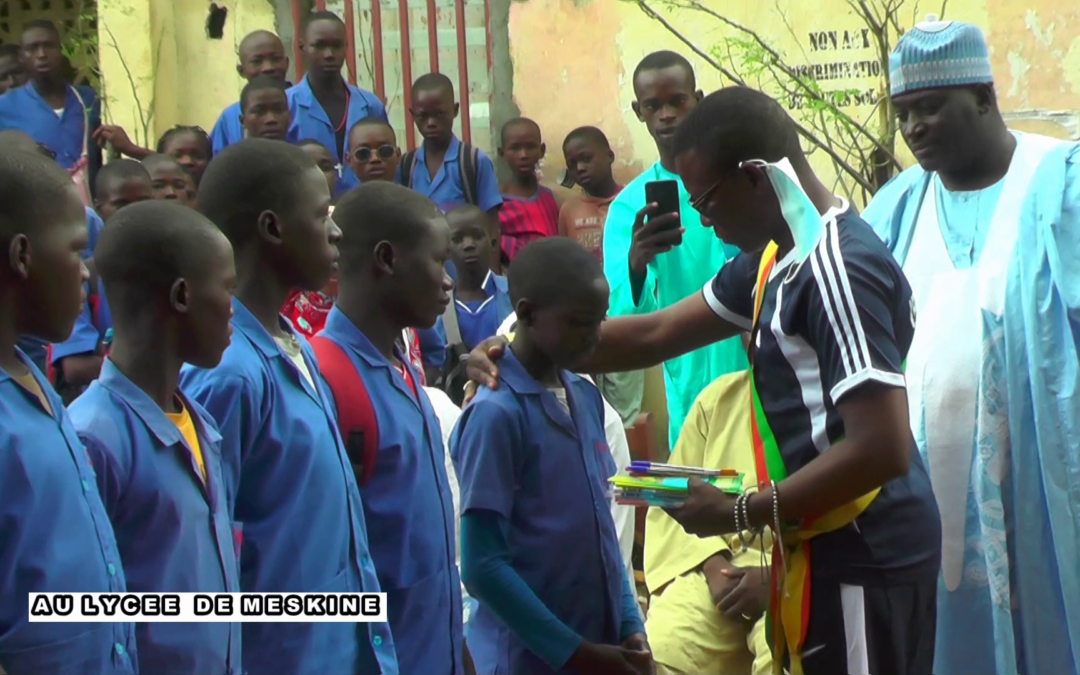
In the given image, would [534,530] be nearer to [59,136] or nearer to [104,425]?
[104,425]

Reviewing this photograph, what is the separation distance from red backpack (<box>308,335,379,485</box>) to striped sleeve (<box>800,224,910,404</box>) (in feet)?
2.91

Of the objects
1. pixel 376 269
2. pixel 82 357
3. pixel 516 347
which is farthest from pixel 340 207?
pixel 82 357

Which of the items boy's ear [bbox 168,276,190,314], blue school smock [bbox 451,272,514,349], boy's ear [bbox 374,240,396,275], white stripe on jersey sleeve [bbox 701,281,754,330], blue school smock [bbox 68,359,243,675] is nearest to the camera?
blue school smock [bbox 68,359,243,675]

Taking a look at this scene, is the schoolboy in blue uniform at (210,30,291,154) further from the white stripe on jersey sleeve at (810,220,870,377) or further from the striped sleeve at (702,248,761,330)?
the white stripe on jersey sleeve at (810,220,870,377)

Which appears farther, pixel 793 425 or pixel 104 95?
pixel 104 95

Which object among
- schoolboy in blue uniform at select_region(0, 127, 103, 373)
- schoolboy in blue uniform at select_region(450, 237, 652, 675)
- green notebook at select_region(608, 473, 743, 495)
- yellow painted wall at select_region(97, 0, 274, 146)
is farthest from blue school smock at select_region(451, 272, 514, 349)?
green notebook at select_region(608, 473, 743, 495)

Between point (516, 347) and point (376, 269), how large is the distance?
43cm

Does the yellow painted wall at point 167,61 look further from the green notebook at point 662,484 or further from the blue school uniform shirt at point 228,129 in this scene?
the green notebook at point 662,484

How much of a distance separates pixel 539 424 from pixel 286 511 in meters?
0.75

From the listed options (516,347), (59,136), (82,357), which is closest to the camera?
(516,347)

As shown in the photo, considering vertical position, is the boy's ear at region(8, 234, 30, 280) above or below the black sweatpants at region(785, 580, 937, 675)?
above

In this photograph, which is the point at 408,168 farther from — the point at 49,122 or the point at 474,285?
the point at 49,122

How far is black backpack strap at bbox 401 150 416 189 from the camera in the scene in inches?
282

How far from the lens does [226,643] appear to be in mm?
2434
